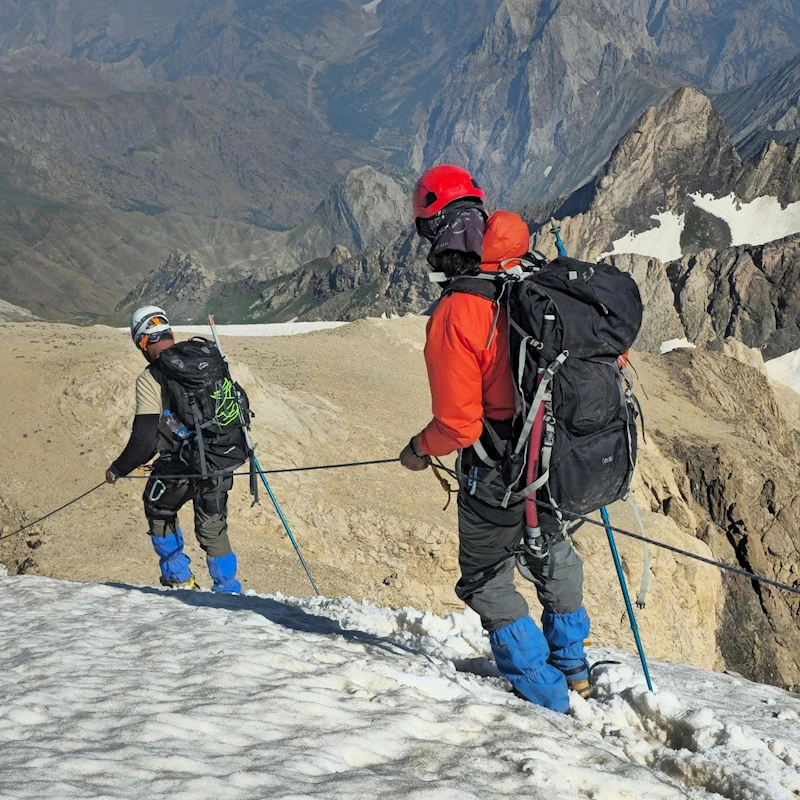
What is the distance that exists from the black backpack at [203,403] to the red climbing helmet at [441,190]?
3.86m

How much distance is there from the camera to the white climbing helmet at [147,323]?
28.1 ft

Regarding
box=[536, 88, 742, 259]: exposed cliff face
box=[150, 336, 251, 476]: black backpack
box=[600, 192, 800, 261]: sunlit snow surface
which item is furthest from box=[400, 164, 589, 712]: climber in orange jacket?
box=[536, 88, 742, 259]: exposed cliff face

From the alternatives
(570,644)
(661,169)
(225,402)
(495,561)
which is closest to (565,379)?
(495,561)

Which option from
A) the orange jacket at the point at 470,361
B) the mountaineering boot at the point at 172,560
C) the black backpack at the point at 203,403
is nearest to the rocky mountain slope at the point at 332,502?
the mountaineering boot at the point at 172,560

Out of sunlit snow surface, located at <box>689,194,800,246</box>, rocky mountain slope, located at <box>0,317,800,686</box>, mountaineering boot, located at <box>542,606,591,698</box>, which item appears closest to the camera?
mountaineering boot, located at <box>542,606,591,698</box>

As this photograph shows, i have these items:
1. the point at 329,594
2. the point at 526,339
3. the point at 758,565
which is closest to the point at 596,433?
the point at 526,339

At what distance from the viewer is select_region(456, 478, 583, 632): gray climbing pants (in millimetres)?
5391

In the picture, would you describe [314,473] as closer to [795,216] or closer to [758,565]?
[758,565]

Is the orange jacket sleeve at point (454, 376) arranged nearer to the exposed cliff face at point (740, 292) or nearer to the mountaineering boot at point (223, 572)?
the mountaineering boot at point (223, 572)

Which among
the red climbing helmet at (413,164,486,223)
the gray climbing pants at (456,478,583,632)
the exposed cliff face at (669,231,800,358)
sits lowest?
the gray climbing pants at (456,478,583,632)

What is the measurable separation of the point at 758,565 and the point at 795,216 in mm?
128828

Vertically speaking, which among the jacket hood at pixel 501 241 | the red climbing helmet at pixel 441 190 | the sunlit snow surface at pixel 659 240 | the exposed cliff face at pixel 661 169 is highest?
the exposed cliff face at pixel 661 169

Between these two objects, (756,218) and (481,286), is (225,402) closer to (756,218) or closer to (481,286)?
(481,286)

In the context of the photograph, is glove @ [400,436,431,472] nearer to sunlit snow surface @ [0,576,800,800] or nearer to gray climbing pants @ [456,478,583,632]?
gray climbing pants @ [456,478,583,632]
